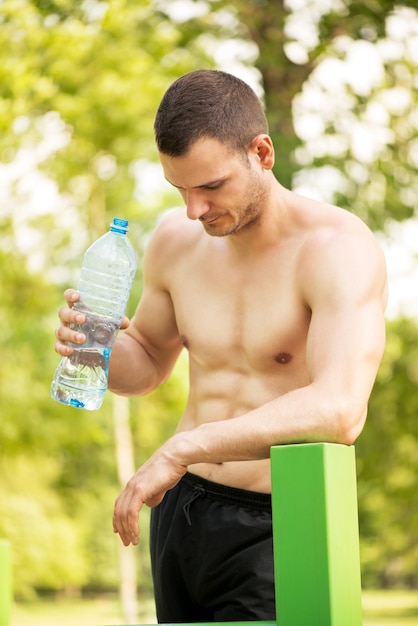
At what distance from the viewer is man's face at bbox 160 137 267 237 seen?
79.0 inches

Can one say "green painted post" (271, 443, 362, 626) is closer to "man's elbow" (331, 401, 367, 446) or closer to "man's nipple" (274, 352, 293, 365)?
"man's elbow" (331, 401, 367, 446)

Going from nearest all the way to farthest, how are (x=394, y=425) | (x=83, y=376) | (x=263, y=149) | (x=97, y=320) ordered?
(x=263, y=149)
(x=97, y=320)
(x=83, y=376)
(x=394, y=425)

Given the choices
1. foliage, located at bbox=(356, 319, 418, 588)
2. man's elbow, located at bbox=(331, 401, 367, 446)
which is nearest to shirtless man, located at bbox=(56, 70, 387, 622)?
man's elbow, located at bbox=(331, 401, 367, 446)

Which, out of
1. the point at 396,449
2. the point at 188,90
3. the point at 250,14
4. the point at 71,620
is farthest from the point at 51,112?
the point at 71,620

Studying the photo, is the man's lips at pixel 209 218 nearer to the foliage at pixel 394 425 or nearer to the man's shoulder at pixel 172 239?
the man's shoulder at pixel 172 239

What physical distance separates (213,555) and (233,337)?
19.2 inches

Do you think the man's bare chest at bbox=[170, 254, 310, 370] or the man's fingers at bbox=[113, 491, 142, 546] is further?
the man's bare chest at bbox=[170, 254, 310, 370]

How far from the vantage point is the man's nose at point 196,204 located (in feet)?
6.63

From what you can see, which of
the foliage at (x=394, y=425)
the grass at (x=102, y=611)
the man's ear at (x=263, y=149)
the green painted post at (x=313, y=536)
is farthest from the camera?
the grass at (x=102, y=611)

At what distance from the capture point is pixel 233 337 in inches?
90.6

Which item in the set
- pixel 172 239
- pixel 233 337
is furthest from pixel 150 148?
pixel 233 337

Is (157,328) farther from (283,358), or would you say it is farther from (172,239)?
(283,358)

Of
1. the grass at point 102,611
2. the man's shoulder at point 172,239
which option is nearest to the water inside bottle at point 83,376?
the man's shoulder at point 172,239

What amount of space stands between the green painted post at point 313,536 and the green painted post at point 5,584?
0.55 metres
